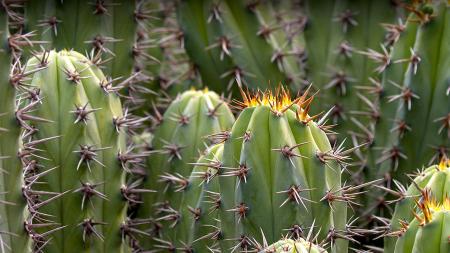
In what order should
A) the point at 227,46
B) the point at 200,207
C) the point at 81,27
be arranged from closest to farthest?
the point at 200,207
the point at 81,27
the point at 227,46

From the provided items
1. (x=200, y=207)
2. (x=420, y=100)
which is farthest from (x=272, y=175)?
(x=420, y=100)

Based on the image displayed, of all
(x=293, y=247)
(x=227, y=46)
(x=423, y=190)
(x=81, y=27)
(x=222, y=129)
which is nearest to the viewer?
(x=293, y=247)

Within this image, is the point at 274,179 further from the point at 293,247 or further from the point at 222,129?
the point at 222,129

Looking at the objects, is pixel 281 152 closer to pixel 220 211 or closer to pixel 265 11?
pixel 220 211

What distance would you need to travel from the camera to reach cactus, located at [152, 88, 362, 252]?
366cm

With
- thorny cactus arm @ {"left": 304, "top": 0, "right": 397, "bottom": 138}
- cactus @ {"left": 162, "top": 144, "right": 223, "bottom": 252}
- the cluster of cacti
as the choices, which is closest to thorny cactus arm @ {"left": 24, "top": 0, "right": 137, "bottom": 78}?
the cluster of cacti

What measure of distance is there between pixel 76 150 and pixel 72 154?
0.02m

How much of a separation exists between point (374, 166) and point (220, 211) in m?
1.33

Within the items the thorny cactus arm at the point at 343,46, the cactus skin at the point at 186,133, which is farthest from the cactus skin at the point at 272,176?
the thorny cactus arm at the point at 343,46

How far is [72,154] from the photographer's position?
4055 mm

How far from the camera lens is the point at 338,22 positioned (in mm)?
5559

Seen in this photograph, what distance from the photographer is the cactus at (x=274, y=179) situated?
3.66m

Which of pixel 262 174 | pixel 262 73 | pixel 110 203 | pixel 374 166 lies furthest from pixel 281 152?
pixel 262 73

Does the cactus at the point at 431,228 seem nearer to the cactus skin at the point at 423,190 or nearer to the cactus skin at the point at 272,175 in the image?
the cactus skin at the point at 423,190
